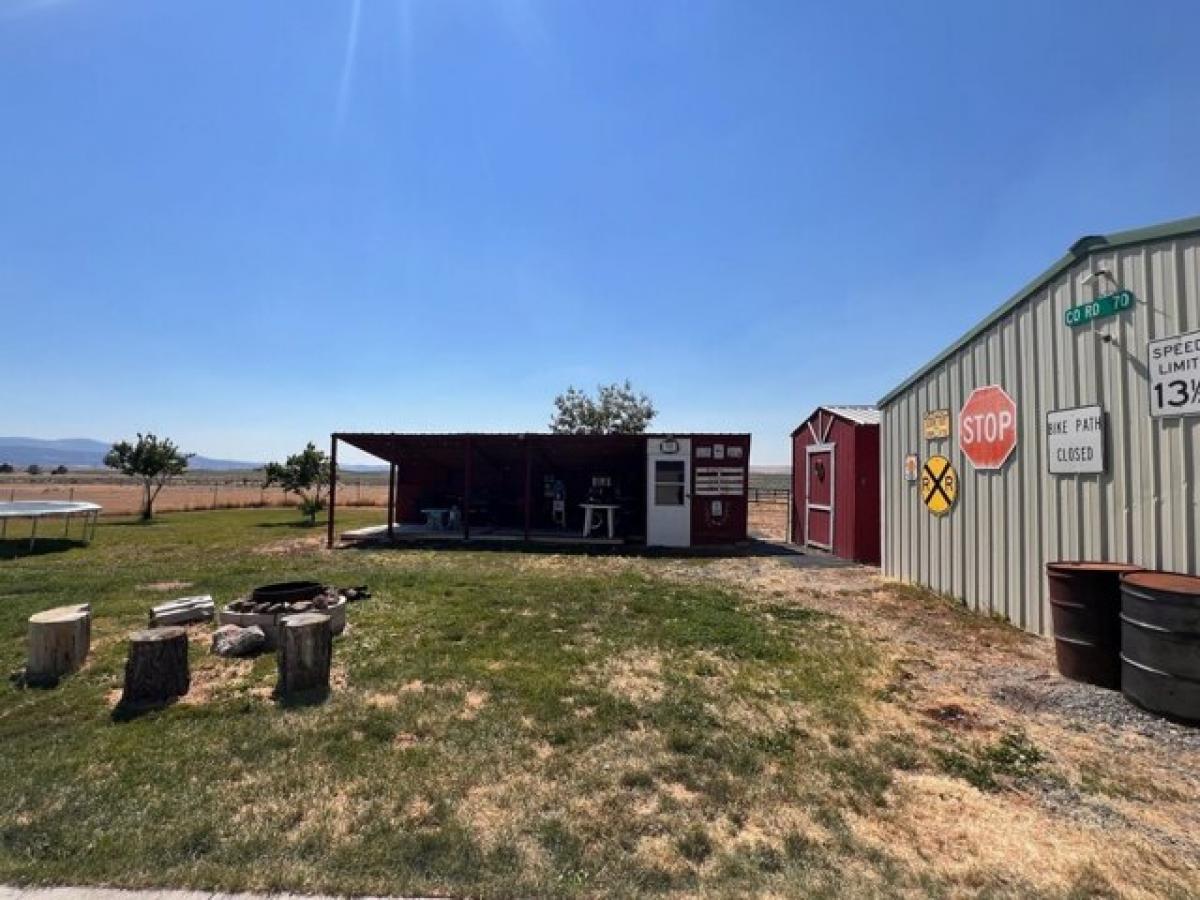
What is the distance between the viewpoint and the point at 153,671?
426 centimetres

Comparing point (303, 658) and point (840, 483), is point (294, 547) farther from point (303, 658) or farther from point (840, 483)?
point (840, 483)

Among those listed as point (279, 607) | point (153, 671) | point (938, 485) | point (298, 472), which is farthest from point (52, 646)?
point (298, 472)

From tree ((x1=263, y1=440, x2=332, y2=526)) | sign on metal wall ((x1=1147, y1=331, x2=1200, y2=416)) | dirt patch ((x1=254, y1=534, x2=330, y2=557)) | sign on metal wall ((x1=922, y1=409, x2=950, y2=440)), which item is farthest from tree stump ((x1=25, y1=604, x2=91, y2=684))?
tree ((x1=263, y1=440, x2=332, y2=526))

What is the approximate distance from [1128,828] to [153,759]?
4.75 meters

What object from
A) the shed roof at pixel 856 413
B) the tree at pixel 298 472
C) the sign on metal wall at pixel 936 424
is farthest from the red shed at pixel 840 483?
the tree at pixel 298 472

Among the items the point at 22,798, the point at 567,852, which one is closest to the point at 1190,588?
the point at 567,852

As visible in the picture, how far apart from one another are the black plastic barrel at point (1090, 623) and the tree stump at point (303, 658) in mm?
5538

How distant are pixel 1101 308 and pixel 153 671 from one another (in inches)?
311

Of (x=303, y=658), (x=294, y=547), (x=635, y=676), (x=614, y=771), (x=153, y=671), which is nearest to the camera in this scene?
(x=614, y=771)

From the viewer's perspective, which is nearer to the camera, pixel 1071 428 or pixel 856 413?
pixel 1071 428

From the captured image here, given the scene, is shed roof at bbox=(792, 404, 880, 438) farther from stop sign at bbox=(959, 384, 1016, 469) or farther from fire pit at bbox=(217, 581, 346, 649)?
fire pit at bbox=(217, 581, 346, 649)

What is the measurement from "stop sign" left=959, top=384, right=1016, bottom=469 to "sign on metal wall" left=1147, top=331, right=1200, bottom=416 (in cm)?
173

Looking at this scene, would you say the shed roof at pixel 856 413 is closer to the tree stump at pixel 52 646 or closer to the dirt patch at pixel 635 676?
the dirt patch at pixel 635 676

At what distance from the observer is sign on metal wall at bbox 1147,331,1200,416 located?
4.68m
